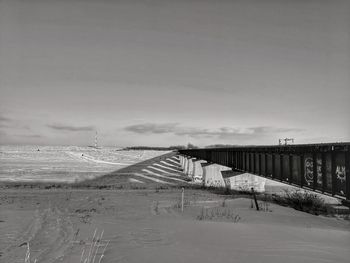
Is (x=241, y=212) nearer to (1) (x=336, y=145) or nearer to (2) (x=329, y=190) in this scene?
(2) (x=329, y=190)

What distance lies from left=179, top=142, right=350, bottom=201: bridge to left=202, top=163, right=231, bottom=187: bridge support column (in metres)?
8.56

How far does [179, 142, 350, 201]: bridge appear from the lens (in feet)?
38.8

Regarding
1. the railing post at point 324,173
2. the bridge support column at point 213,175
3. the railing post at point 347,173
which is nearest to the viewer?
the railing post at point 347,173

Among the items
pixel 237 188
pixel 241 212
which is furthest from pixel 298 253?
pixel 237 188

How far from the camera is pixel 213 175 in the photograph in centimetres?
3381

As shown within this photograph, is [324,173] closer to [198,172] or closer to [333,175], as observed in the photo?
[333,175]

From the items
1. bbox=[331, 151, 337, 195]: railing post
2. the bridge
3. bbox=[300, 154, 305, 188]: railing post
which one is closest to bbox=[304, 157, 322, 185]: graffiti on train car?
the bridge

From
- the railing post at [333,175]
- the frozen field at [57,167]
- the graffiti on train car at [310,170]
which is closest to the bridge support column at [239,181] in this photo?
the graffiti on train car at [310,170]

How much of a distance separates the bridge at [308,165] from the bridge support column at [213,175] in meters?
8.56

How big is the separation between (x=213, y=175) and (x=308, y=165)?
19.6 m

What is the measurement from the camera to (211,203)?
1853cm

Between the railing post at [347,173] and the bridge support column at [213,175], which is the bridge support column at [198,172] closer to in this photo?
the bridge support column at [213,175]

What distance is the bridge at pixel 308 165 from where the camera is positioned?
11.8 m

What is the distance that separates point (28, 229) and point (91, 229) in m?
2.09
